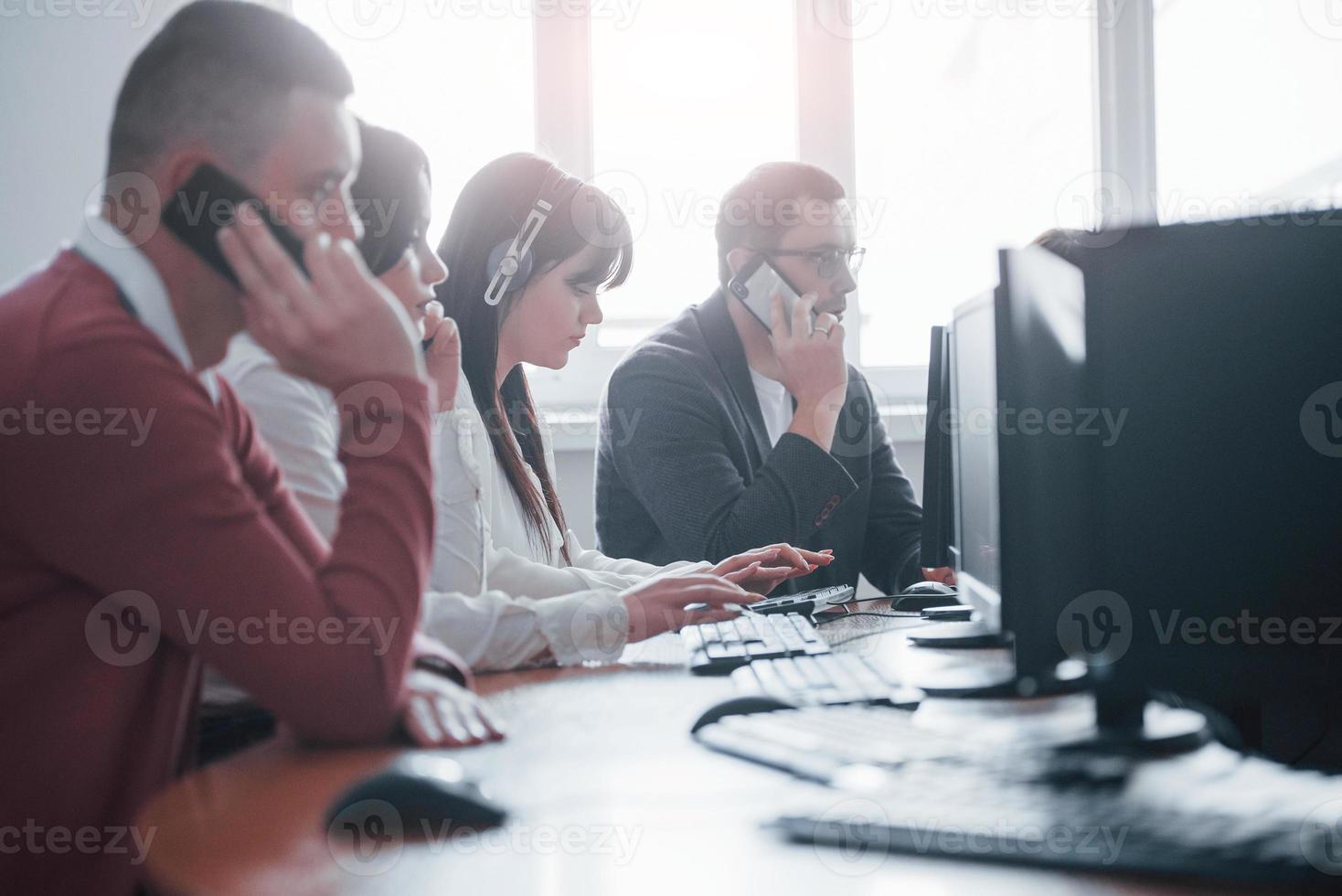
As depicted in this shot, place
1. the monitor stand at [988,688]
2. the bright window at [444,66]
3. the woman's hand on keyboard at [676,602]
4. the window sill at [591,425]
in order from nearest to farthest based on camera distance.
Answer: the monitor stand at [988,688] < the woman's hand on keyboard at [676,602] < the window sill at [591,425] < the bright window at [444,66]

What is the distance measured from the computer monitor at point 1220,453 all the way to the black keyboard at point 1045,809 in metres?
0.10

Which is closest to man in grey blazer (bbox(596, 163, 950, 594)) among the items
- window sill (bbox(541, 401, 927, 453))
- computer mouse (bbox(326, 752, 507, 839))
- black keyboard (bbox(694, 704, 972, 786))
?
window sill (bbox(541, 401, 927, 453))

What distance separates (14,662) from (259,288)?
0.90 ft

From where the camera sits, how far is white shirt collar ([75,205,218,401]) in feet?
2.12

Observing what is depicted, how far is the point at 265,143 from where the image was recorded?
68 centimetres

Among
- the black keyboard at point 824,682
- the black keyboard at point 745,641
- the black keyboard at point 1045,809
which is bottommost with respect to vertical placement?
the black keyboard at point 745,641

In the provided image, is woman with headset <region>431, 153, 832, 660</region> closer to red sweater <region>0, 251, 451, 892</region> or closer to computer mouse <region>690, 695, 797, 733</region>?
computer mouse <region>690, 695, 797, 733</region>

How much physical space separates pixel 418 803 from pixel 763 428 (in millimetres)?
1500

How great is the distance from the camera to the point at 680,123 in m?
2.85

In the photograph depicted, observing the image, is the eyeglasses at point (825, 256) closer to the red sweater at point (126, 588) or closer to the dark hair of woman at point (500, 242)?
the dark hair of woman at point (500, 242)

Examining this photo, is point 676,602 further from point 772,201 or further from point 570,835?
point 772,201

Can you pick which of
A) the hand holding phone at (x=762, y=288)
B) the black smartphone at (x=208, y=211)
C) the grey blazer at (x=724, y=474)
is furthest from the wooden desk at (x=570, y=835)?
the hand holding phone at (x=762, y=288)

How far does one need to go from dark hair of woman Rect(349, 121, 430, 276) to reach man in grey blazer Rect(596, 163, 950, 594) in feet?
2.76

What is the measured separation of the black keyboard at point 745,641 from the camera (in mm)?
1016
